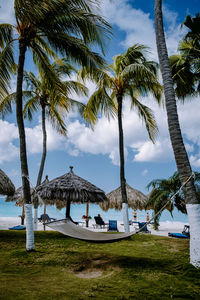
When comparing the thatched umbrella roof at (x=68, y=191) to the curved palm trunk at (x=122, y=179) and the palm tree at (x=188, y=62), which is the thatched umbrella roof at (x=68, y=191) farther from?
the palm tree at (x=188, y=62)

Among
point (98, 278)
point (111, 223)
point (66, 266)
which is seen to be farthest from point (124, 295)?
point (111, 223)

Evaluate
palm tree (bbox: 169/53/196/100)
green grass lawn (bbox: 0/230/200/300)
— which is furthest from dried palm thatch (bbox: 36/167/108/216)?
palm tree (bbox: 169/53/196/100)

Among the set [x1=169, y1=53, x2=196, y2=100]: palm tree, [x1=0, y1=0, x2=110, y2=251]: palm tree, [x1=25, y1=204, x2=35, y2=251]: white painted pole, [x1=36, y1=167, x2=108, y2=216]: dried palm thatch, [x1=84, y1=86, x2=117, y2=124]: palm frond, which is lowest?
[x1=25, y1=204, x2=35, y2=251]: white painted pole

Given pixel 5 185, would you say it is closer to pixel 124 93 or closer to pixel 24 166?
pixel 24 166

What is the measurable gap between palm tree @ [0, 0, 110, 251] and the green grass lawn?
0.71 metres

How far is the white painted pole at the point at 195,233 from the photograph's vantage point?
2561 mm

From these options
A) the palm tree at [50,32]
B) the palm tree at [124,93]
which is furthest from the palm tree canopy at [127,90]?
the palm tree at [50,32]

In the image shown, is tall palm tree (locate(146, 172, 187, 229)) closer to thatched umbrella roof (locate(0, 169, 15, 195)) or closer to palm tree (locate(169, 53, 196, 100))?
palm tree (locate(169, 53, 196, 100))

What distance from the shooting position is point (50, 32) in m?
4.11

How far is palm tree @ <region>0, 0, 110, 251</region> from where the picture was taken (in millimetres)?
3703

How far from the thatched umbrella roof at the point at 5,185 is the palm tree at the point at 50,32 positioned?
2.32 metres

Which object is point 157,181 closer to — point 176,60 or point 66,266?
point 176,60

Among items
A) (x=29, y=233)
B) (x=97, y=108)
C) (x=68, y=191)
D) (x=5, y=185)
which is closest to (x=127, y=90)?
(x=97, y=108)

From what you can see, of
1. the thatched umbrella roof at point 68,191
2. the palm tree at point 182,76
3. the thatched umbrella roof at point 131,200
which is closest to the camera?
the thatched umbrella roof at point 68,191
